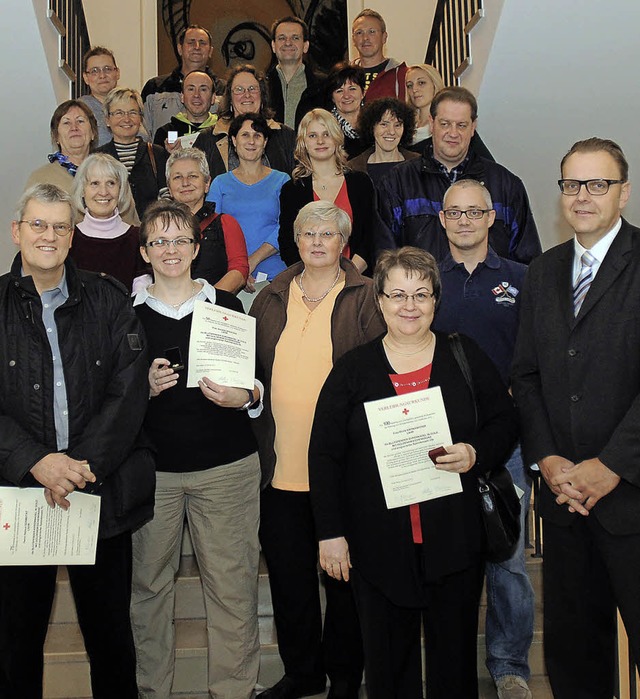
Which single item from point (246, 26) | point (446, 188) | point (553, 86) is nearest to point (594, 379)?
point (446, 188)

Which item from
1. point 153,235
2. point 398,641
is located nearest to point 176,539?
point 398,641

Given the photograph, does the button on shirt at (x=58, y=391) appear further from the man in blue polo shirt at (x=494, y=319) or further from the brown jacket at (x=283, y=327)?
the man in blue polo shirt at (x=494, y=319)

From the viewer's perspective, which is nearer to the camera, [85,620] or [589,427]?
[589,427]

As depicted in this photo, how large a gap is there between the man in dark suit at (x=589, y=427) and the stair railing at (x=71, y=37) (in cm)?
426

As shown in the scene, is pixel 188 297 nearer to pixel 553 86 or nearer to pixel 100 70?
pixel 553 86

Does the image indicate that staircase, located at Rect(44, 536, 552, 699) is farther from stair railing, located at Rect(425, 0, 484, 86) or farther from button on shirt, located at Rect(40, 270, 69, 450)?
stair railing, located at Rect(425, 0, 484, 86)

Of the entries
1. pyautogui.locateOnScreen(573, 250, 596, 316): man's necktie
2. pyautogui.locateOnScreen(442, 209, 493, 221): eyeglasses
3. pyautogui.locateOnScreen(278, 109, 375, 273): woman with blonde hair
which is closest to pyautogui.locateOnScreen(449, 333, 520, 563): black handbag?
pyautogui.locateOnScreen(573, 250, 596, 316): man's necktie

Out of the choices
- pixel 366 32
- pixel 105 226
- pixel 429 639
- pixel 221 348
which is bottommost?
pixel 429 639

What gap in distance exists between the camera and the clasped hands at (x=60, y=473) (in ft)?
8.89

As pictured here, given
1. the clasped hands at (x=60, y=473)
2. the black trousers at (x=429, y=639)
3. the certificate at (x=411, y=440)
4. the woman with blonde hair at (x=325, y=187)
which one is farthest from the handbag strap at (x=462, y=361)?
the woman with blonde hair at (x=325, y=187)

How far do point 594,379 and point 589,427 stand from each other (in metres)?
0.14

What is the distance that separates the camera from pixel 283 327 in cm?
342

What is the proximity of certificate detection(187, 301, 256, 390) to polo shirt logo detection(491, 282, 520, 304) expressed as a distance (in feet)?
2.99

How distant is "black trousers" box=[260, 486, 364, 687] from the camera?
10.9ft
